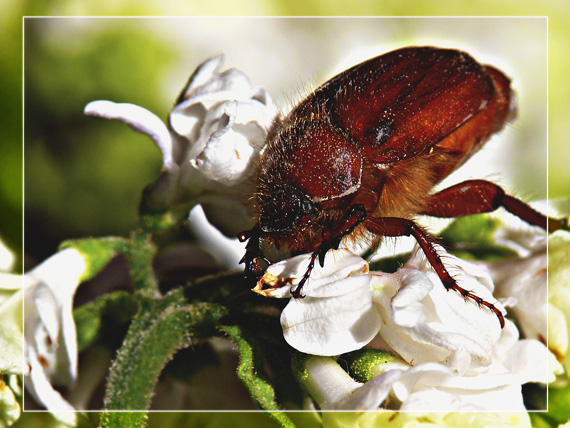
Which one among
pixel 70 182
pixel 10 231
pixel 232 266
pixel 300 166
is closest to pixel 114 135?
pixel 70 182

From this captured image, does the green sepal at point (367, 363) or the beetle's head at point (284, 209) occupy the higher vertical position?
the beetle's head at point (284, 209)

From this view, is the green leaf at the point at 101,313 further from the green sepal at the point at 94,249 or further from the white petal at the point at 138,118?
the white petal at the point at 138,118

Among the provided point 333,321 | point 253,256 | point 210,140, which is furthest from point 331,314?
point 210,140

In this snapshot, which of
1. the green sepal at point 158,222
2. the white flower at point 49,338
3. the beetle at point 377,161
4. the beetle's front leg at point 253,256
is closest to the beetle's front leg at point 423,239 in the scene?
the beetle at point 377,161

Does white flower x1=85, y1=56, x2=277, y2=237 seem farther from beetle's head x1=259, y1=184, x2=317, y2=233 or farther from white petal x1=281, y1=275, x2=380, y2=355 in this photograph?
white petal x1=281, y1=275, x2=380, y2=355

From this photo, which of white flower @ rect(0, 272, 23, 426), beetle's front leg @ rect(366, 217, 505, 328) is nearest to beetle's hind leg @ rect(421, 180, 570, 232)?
beetle's front leg @ rect(366, 217, 505, 328)

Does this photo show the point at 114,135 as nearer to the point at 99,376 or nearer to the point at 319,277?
the point at 99,376

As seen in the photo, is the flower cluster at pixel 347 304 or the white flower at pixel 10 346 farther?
the white flower at pixel 10 346
